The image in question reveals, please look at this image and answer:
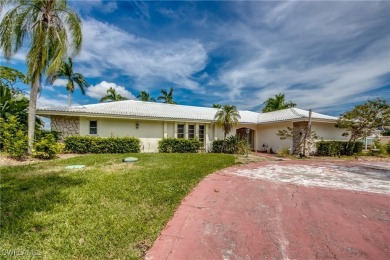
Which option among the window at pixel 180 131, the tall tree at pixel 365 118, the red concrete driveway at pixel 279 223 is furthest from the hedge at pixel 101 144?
the tall tree at pixel 365 118

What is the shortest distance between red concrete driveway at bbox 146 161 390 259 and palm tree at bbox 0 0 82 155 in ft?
32.0

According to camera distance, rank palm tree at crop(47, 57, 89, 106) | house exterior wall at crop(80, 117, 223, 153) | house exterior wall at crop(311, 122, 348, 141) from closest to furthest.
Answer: house exterior wall at crop(80, 117, 223, 153) < house exterior wall at crop(311, 122, 348, 141) < palm tree at crop(47, 57, 89, 106)

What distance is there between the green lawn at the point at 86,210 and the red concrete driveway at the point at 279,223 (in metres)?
0.41

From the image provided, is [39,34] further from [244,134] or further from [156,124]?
[244,134]

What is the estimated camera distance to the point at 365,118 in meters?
14.7

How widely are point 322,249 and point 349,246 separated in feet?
1.50

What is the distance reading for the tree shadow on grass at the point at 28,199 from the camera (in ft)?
10.7

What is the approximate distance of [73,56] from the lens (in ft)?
35.4

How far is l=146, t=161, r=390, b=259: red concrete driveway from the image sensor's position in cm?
285

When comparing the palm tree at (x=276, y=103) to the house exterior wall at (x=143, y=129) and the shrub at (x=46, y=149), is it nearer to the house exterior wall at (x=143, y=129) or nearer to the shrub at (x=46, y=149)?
the house exterior wall at (x=143, y=129)

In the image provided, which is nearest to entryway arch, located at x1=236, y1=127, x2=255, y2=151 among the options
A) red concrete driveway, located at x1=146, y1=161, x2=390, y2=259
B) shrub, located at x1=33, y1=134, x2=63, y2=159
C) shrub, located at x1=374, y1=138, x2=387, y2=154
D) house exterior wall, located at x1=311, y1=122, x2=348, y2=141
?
house exterior wall, located at x1=311, y1=122, x2=348, y2=141

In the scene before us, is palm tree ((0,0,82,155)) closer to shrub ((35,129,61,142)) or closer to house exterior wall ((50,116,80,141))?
shrub ((35,129,61,142))

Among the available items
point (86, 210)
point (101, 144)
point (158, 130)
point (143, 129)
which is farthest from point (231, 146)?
point (86, 210)

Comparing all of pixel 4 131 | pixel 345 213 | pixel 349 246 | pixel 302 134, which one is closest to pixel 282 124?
pixel 302 134
